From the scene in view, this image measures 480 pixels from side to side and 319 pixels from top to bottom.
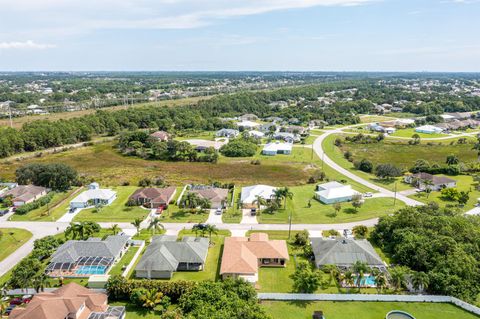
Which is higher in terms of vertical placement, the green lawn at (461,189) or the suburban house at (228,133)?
the suburban house at (228,133)

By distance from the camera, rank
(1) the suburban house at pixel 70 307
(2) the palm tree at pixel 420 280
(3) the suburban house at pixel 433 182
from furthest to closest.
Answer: (3) the suburban house at pixel 433 182 < (2) the palm tree at pixel 420 280 < (1) the suburban house at pixel 70 307

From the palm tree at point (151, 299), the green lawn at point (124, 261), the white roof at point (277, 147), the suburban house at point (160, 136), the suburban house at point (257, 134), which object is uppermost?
the suburban house at point (160, 136)

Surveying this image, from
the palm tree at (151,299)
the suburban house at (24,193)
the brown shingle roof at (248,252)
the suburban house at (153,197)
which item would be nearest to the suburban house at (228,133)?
the suburban house at (153,197)

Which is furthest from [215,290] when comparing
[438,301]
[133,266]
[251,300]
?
[438,301]

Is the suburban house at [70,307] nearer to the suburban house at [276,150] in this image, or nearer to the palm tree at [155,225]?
the palm tree at [155,225]

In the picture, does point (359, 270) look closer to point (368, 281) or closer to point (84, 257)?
point (368, 281)

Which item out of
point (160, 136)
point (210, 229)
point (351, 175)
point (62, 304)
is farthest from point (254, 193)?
point (160, 136)

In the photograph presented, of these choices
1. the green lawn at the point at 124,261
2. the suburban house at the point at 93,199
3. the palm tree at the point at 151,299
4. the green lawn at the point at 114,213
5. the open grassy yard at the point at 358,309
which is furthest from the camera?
the suburban house at the point at 93,199
